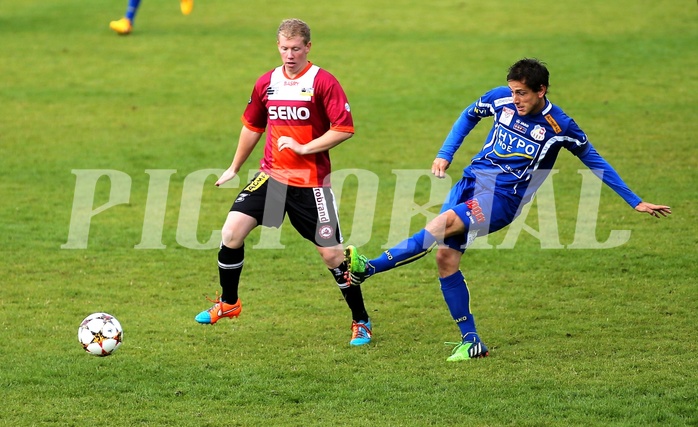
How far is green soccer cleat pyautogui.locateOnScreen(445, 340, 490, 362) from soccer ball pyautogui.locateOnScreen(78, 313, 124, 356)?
2816 millimetres

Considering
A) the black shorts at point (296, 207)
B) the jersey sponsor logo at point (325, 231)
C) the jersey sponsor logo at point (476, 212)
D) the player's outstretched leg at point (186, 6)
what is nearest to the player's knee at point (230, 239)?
the black shorts at point (296, 207)

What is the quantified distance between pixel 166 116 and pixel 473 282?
9.64m

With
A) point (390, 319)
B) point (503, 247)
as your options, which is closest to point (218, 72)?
point (503, 247)

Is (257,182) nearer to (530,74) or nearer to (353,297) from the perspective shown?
(353,297)

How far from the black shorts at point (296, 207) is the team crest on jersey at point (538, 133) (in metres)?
1.87

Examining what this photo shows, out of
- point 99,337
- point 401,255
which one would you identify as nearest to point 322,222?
point 401,255

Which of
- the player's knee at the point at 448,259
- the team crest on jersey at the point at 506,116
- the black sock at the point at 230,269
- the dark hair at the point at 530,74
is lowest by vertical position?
the black sock at the point at 230,269

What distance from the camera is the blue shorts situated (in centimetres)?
840

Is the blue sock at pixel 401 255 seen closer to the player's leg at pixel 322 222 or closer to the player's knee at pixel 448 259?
Result: the player's knee at pixel 448 259

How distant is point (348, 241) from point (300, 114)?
165 inches

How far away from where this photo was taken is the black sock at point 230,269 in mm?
8891

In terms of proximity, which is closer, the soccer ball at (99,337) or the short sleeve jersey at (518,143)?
the soccer ball at (99,337)

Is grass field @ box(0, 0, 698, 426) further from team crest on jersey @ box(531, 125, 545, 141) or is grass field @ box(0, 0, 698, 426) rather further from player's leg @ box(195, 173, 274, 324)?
team crest on jersey @ box(531, 125, 545, 141)

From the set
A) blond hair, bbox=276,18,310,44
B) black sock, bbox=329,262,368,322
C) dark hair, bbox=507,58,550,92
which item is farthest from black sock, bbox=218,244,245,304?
dark hair, bbox=507,58,550,92
